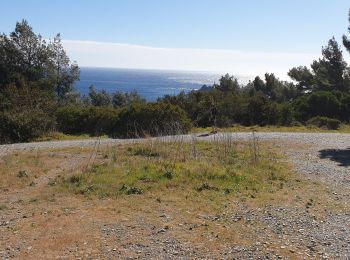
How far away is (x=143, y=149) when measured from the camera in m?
14.2

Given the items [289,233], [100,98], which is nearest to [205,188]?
[289,233]

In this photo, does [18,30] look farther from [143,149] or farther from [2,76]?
[143,149]

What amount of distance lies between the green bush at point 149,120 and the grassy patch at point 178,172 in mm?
6674

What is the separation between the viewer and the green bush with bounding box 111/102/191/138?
2114 cm

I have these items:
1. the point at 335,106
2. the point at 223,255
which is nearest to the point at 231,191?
the point at 223,255

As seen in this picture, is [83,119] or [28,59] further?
[28,59]

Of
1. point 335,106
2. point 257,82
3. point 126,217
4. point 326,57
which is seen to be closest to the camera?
point 126,217

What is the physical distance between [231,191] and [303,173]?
3.11 meters

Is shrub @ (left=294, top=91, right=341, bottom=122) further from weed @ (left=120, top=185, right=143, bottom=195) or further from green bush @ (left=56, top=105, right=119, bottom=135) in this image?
weed @ (left=120, top=185, right=143, bottom=195)

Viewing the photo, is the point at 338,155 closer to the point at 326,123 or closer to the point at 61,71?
the point at 326,123

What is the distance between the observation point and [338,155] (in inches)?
583

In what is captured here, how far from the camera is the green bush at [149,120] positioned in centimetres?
2114

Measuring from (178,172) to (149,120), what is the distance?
10974mm

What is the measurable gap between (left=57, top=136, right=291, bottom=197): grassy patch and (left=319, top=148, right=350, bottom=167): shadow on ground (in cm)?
185
